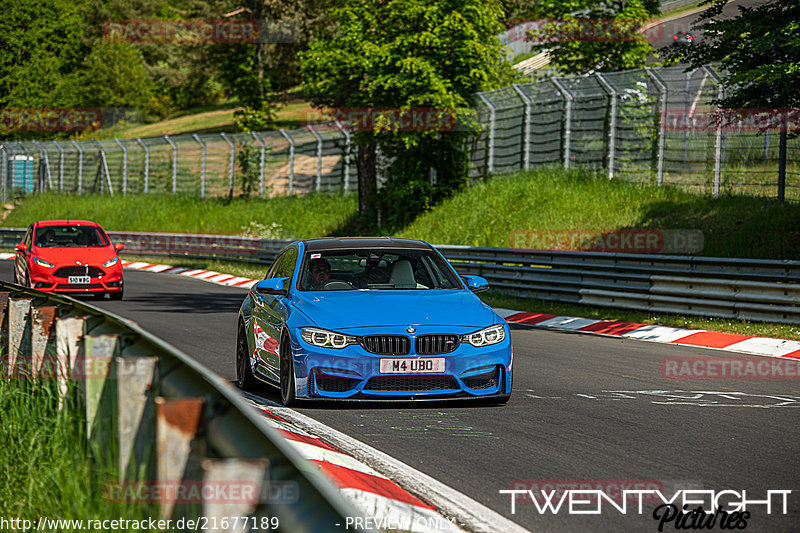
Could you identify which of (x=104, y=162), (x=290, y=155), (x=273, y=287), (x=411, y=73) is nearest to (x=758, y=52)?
(x=273, y=287)

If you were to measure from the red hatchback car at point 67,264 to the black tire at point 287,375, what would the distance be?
12907 mm

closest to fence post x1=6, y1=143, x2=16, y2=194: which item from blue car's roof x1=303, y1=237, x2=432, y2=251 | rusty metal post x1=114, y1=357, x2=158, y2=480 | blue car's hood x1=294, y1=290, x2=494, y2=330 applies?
blue car's roof x1=303, y1=237, x2=432, y2=251

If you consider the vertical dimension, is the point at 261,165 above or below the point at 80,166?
above

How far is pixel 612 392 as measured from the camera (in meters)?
10.1

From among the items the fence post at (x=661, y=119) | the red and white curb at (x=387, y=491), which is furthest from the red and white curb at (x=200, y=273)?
the red and white curb at (x=387, y=491)

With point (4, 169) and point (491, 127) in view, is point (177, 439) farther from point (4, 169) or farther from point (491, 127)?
point (4, 169)

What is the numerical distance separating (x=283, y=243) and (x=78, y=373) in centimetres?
2392

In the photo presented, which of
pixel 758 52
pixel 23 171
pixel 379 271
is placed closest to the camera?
pixel 379 271

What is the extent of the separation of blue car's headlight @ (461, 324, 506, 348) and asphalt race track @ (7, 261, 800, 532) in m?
0.58

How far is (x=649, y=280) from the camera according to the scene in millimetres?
17203

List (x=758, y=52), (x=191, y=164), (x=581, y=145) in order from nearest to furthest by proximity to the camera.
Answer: (x=758, y=52)
(x=581, y=145)
(x=191, y=164)

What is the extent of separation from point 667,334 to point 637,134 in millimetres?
11389

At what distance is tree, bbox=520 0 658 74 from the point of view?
35.2 m

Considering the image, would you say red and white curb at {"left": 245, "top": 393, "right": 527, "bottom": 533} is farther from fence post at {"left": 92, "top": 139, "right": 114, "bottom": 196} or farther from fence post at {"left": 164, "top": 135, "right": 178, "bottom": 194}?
fence post at {"left": 92, "top": 139, "right": 114, "bottom": 196}
